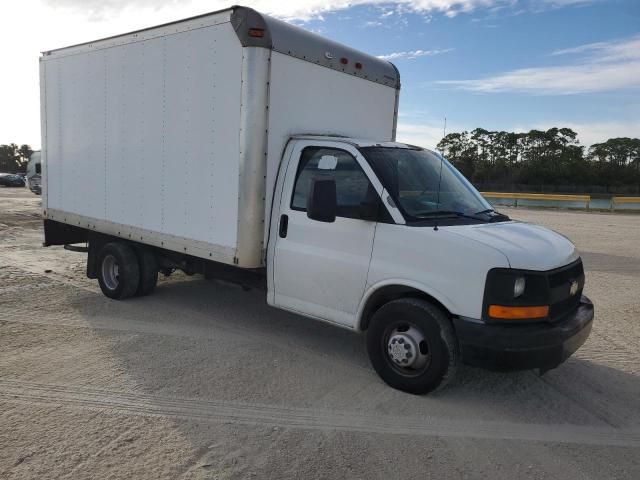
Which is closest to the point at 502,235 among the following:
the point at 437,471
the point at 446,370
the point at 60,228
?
the point at 446,370

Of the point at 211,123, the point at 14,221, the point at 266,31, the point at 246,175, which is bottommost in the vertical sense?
the point at 14,221

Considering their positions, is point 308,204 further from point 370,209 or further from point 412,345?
point 412,345

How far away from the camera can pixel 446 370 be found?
164 inches

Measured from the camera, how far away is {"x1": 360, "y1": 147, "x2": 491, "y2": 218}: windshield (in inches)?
180

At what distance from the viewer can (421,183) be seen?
4855mm

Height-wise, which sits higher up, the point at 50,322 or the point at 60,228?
the point at 60,228

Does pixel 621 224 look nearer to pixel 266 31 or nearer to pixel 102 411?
pixel 266 31

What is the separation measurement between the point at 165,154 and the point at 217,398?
3110 millimetres

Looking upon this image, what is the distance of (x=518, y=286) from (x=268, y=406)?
2150 mm

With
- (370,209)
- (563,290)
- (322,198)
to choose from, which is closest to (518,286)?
(563,290)

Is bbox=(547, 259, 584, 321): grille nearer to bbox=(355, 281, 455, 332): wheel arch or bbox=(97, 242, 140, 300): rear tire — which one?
bbox=(355, 281, 455, 332): wheel arch

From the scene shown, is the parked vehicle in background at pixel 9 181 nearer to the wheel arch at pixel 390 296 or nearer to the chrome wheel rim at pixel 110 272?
the chrome wheel rim at pixel 110 272

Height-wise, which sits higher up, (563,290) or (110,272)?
(563,290)

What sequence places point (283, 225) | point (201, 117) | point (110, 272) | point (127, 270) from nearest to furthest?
point (283, 225) → point (201, 117) → point (127, 270) → point (110, 272)
